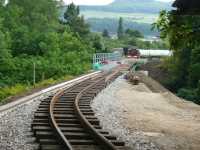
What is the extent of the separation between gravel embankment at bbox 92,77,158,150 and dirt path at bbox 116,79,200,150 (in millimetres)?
222

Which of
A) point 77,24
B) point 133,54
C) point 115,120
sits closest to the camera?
point 115,120

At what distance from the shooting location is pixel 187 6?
40.6 feet

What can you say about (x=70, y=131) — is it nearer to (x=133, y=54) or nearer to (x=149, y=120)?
(x=149, y=120)

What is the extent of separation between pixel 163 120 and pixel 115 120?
78.1 inches

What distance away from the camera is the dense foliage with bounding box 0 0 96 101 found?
162ft

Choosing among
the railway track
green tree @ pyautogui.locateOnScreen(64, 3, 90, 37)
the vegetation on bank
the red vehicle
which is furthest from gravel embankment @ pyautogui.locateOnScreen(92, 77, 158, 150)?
green tree @ pyautogui.locateOnScreen(64, 3, 90, 37)

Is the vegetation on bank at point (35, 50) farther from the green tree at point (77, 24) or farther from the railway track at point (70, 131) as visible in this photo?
the railway track at point (70, 131)

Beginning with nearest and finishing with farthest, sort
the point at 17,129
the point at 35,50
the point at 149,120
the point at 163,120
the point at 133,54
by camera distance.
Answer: the point at 17,129 → the point at 149,120 → the point at 163,120 → the point at 35,50 → the point at 133,54

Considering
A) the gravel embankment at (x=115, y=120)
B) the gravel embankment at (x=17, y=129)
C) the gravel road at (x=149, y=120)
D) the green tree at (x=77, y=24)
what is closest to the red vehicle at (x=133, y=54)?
the green tree at (x=77, y=24)

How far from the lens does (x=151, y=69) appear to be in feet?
258

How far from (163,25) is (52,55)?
43.1 m

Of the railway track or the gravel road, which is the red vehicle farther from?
the railway track

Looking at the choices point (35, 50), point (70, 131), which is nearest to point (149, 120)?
point (70, 131)

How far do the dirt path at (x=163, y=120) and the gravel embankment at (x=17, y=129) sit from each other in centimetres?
302
